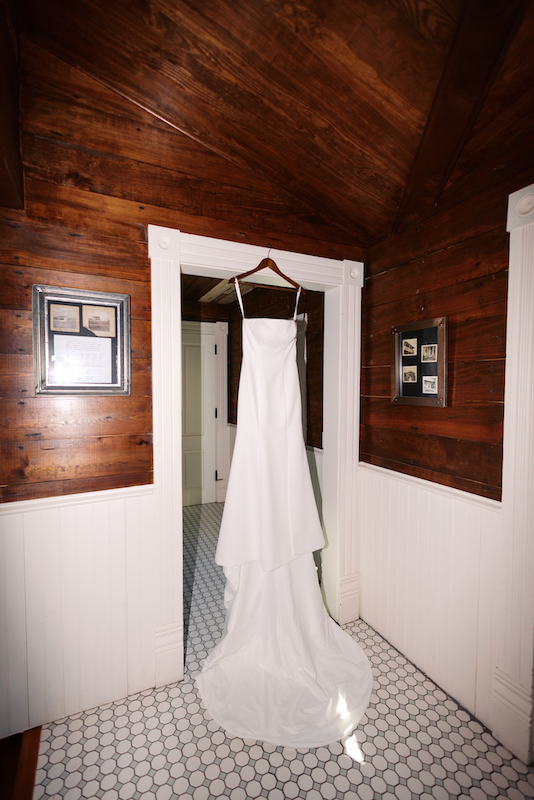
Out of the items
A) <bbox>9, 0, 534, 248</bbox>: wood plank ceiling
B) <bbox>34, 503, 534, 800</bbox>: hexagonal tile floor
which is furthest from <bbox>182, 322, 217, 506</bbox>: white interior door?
<bbox>34, 503, 534, 800</bbox>: hexagonal tile floor

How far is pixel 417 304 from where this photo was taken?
1912 mm

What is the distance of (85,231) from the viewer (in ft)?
5.37

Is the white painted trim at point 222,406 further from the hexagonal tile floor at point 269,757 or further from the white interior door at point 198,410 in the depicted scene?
the hexagonal tile floor at point 269,757

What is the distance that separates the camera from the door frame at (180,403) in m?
1.77

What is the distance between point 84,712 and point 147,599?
0.51 metres

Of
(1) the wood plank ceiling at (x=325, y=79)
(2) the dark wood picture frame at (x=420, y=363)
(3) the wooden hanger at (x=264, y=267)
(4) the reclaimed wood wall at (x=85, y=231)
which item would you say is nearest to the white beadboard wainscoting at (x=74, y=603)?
(4) the reclaimed wood wall at (x=85, y=231)

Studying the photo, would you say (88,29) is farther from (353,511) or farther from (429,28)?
(353,511)

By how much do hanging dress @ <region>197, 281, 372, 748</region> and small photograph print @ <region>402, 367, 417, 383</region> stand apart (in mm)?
547

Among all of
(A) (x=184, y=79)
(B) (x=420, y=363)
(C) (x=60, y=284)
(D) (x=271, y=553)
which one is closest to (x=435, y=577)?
(D) (x=271, y=553)

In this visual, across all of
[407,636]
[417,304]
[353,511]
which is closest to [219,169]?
[417,304]

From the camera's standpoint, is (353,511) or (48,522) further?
(353,511)

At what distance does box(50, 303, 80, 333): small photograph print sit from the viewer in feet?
5.21

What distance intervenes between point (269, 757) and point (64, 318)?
1.89 meters

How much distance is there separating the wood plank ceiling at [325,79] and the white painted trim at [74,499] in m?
1.50
